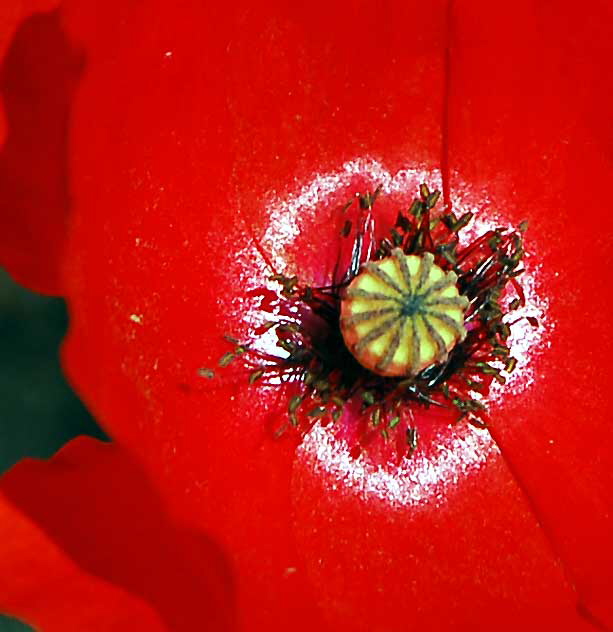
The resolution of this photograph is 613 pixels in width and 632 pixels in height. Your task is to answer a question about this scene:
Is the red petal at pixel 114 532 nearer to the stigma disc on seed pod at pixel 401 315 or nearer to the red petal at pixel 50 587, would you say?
the red petal at pixel 50 587

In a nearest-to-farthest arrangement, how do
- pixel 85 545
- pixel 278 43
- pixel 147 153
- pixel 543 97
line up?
pixel 85 545 < pixel 147 153 < pixel 278 43 < pixel 543 97

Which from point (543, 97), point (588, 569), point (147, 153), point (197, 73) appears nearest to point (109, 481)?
point (147, 153)

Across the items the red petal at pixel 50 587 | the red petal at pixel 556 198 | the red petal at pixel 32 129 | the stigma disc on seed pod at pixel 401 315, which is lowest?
the red petal at pixel 50 587

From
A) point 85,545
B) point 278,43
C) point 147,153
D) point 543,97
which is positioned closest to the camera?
point 85,545

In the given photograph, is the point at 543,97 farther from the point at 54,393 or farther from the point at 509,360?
the point at 54,393

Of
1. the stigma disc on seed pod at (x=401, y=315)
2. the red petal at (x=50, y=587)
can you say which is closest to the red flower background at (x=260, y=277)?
the red petal at (x=50, y=587)

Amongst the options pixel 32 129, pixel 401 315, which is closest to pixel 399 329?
pixel 401 315

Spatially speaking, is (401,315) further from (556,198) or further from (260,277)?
(556,198)
